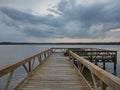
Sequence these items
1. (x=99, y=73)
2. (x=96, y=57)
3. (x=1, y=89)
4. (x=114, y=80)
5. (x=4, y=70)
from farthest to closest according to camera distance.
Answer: (x=96, y=57)
(x=1, y=89)
(x=4, y=70)
(x=99, y=73)
(x=114, y=80)

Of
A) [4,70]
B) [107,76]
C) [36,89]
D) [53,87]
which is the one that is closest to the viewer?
[107,76]

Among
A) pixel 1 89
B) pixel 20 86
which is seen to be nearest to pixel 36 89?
pixel 20 86

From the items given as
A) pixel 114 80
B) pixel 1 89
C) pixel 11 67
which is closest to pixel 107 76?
pixel 114 80

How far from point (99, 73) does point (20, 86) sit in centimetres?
331

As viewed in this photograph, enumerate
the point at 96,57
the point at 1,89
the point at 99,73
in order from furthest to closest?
the point at 96,57, the point at 1,89, the point at 99,73

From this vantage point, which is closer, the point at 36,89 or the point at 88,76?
the point at 36,89

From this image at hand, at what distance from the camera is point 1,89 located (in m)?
20.8

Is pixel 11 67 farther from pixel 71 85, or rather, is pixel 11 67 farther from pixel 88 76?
pixel 88 76

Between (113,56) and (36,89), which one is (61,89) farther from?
(113,56)

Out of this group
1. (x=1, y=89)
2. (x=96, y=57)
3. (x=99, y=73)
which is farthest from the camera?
(x=96, y=57)

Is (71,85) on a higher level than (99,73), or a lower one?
lower

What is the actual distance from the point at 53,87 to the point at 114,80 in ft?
12.8

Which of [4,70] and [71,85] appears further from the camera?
[71,85]

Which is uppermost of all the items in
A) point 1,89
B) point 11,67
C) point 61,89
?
point 11,67
